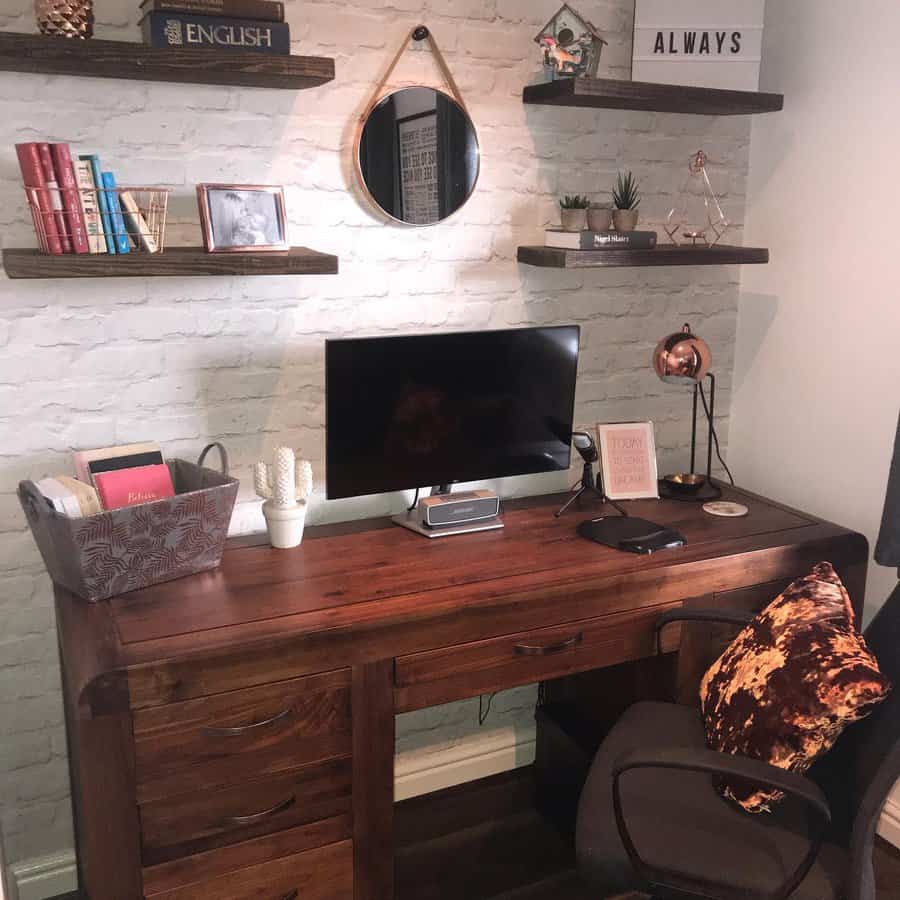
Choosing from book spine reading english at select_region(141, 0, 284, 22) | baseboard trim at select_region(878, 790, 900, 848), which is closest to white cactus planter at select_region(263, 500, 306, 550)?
book spine reading english at select_region(141, 0, 284, 22)

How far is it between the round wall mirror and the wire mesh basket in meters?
0.53

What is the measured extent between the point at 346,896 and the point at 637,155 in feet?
6.36

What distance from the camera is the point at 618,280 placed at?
2.60m

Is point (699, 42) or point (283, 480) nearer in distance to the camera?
point (283, 480)

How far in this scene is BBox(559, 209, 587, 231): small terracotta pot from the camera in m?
2.34

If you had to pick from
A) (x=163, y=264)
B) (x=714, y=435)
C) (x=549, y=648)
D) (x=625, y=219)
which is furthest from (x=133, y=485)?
(x=714, y=435)

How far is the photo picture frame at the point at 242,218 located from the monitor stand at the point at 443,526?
702 mm

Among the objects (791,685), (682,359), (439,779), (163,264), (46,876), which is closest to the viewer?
(791,685)

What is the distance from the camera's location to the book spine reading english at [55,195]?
1753 mm

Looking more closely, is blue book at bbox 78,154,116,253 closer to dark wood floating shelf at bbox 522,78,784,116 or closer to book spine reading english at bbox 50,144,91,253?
book spine reading english at bbox 50,144,91,253

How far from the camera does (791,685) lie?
163 cm

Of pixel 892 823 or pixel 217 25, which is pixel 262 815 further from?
pixel 892 823

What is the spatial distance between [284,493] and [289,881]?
782mm

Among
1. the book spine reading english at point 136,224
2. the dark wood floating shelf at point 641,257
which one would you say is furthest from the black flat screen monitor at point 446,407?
the book spine reading english at point 136,224
